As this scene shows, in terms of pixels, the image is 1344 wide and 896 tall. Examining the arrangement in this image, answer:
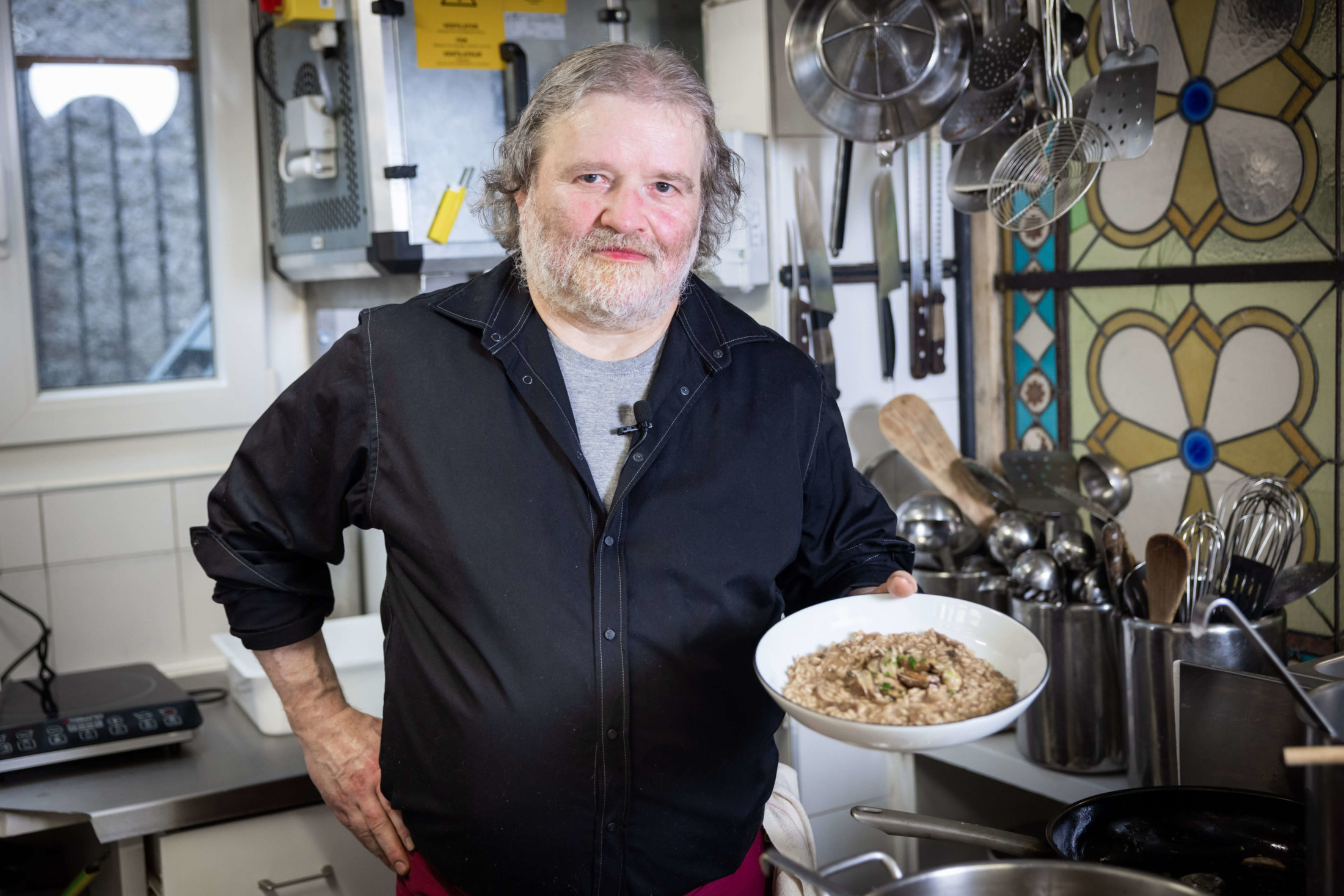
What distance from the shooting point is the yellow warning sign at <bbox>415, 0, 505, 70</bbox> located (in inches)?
68.2

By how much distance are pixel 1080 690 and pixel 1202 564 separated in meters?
0.24

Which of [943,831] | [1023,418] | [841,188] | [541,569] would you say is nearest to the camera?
[943,831]

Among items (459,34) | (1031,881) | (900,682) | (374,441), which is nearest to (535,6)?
(459,34)

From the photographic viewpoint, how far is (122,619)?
82.3 inches

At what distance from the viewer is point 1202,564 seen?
4.80 feet

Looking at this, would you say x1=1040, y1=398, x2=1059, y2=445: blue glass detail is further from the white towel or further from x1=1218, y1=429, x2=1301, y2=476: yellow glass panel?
the white towel

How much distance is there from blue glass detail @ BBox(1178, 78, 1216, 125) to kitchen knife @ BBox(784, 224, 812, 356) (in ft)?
2.07

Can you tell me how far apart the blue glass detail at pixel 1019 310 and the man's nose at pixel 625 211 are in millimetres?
1127

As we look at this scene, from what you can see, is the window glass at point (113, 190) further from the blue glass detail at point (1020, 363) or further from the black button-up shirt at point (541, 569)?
the blue glass detail at point (1020, 363)

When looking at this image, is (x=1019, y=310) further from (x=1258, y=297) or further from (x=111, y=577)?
(x=111, y=577)

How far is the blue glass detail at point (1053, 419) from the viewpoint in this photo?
6.81 feet

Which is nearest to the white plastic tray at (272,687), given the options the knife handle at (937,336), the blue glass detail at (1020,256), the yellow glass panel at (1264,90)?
the knife handle at (937,336)

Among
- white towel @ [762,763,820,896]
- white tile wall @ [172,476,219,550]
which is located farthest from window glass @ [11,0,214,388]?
white towel @ [762,763,820,896]

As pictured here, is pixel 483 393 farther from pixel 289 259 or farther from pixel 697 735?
pixel 289 259
